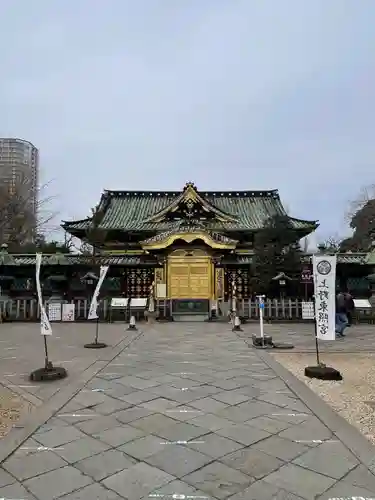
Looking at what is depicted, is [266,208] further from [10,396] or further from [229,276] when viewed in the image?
[10,396]

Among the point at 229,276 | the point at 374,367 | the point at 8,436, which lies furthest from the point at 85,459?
the point at 229,276

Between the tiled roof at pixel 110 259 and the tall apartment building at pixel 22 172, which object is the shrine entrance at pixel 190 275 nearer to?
the tiled roof at pixel 110 259

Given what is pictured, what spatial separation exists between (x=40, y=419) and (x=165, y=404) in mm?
1640

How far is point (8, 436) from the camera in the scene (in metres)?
4.31

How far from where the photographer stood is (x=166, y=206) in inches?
1011

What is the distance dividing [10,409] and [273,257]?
619 inches

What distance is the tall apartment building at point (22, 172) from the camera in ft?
109

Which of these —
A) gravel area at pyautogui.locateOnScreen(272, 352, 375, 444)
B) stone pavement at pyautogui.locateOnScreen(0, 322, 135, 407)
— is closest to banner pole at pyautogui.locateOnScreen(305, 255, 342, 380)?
gravel area at pyautogui.locateOnScreen(272, 352, 375, 444)

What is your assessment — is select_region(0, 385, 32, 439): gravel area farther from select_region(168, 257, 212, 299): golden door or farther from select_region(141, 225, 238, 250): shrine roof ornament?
select_region(168, 257, 212, 299): golden door

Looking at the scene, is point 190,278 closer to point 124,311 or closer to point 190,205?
point 124,311

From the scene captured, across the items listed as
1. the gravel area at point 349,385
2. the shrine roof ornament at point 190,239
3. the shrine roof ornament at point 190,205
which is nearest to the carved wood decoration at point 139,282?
the shrine roof ornament at point 190,239

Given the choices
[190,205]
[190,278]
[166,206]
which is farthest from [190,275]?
[166,206]

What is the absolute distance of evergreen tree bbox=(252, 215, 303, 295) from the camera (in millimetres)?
19469

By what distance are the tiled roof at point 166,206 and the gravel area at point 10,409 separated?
1871 cm
